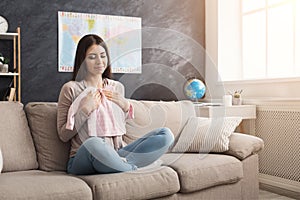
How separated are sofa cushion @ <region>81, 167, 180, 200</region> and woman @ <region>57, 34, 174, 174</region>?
0.07 metres

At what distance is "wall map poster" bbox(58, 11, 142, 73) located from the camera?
3664mm

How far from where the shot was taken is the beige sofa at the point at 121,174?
1973mm

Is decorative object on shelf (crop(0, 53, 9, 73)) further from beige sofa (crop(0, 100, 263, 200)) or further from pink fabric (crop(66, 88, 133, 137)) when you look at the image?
pink fabric (crop(66, 88, 133, 137))

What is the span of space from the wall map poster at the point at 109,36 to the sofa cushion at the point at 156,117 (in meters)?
1.02

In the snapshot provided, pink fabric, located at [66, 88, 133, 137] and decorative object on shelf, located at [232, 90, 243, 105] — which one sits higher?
decorative object on shelf, located at [232, 90, 243, 105]

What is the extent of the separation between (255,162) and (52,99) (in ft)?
6.09

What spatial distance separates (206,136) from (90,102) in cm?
93

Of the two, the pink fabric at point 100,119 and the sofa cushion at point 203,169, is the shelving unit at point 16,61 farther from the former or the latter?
the sofa cushion at point 203,169

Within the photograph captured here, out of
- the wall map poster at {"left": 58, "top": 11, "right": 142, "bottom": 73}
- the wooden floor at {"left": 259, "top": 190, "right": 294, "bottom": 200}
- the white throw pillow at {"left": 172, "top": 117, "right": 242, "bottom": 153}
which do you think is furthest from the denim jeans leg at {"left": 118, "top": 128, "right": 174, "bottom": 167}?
the wall map poster at {"left": 58, "top": 11, "right": 142, "bottom": 73}

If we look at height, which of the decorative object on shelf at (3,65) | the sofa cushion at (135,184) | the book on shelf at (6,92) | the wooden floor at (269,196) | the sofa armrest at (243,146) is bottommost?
the wooden floor at (269,196)

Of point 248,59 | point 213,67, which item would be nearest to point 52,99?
point 213,67

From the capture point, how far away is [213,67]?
4.26m

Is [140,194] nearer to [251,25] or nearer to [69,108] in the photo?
[69,108]

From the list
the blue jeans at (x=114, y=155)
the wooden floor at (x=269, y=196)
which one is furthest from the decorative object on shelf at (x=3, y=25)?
the wooden floor at (x=269, y=196)
